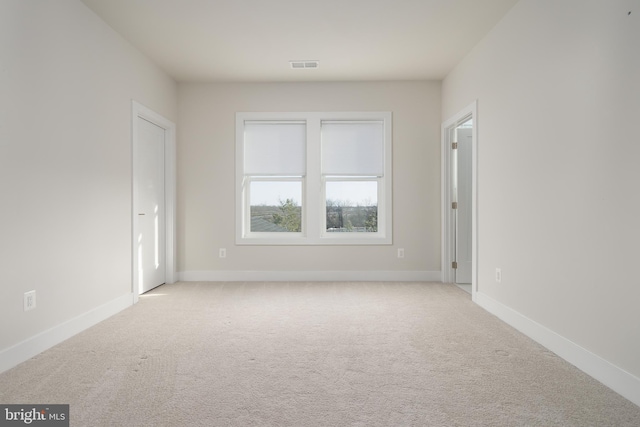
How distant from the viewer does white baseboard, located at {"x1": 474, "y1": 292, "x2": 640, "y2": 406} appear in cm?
207

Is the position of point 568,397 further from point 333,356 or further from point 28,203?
point 28,203

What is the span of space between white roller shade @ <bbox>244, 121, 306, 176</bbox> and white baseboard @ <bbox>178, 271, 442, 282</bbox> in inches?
53.9

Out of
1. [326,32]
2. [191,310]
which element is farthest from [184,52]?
[191,310]

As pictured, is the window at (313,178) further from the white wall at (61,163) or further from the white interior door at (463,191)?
the white wall at (61,163)

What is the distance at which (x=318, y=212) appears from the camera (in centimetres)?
529

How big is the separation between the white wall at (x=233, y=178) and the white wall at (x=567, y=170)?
1.39 metres

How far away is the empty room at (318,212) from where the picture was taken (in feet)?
7.00

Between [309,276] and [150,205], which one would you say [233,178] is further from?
[309,276]

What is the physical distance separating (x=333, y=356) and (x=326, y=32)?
2946mm

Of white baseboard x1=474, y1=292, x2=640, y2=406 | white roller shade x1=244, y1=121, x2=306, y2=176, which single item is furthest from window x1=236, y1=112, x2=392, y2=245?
white baseboard x1=474, y1=292, x2=640, y2=406
